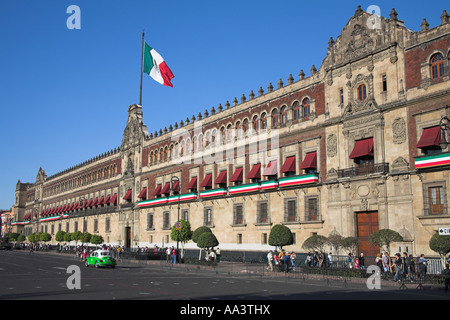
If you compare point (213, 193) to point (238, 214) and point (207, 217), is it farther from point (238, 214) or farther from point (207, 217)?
point (238, 214)

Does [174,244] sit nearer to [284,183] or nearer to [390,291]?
[284,183]

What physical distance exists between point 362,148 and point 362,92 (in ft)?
15.4

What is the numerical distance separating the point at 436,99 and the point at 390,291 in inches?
595

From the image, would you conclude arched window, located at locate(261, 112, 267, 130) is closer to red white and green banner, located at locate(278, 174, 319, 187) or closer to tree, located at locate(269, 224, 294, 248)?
red white and green banner, located at locate(278, 174, 319, 187)

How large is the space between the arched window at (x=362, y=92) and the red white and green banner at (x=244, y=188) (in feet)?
42.1

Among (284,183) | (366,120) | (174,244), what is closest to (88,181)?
(174,244)

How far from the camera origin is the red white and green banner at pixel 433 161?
28.7 m

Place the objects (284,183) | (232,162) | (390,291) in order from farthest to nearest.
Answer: (232,162) → (284,183) → (390,291)

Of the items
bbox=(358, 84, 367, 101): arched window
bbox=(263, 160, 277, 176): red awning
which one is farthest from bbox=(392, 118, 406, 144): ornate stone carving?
bbox=(263, 160, 277, 176): red awning

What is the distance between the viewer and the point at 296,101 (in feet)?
136

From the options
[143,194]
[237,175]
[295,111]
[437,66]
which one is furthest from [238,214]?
[437,66]

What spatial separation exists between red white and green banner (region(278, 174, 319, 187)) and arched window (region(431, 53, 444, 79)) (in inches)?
469

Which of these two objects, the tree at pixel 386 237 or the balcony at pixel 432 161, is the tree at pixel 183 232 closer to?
the tree at pixel 386 237

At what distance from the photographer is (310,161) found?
3838cm
